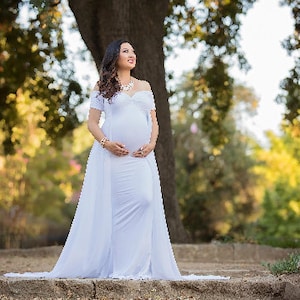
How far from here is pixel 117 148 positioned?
7.11 m

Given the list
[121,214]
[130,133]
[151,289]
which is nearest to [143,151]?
[130,133]

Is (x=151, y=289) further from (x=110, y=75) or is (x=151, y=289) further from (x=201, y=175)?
(x=201, y=175)

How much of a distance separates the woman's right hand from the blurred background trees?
10.2 feet

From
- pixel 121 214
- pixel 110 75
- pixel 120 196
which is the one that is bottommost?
pixel 121 214

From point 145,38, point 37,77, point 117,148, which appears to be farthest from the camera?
point 37,77

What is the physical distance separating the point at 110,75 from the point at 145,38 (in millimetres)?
5594

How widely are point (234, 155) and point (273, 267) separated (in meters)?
23.3

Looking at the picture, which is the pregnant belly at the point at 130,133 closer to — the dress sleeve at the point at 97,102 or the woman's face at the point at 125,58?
the dress sleeve at the point at 97,102

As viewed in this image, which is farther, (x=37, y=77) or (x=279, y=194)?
(x=279, y=194)

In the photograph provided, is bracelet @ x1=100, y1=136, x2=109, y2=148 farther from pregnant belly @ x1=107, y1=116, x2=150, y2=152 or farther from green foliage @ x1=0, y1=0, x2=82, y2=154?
green foliage @ x1=0, y1=0, x2=82, y2=154

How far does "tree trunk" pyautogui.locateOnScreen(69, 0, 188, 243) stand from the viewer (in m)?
12.5

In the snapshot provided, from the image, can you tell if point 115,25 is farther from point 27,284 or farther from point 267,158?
point 267,158

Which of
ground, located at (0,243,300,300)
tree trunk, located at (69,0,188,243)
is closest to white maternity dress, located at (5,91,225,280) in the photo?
ground, located at (0,243,300,300)

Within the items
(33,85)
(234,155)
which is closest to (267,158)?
(234,155)
